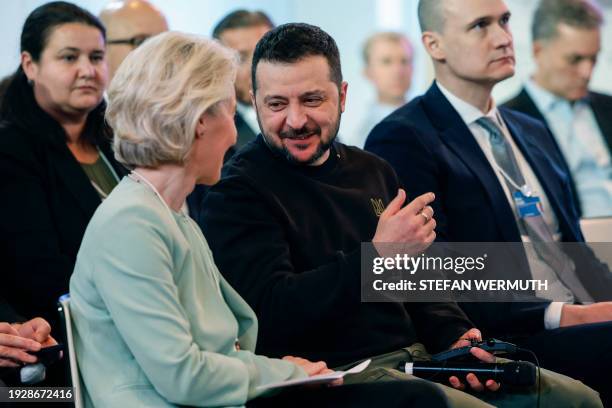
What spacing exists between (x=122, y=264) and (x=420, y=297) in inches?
46.0

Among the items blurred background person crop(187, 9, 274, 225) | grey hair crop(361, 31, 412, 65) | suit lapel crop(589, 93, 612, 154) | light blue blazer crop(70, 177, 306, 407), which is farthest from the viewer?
grey hair crop(361, 31, 412, 65)

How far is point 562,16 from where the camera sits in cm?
634

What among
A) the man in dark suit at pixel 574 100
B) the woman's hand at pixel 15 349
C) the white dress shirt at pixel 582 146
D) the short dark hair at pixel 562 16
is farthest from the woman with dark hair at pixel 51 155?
the short dark hair at pixel 562 16

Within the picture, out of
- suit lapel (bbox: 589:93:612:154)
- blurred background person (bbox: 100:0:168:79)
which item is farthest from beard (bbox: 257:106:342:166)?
suit lapel (bbox: 589:93:612:154)

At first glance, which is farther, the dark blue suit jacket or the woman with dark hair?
the dark blue suit jacket

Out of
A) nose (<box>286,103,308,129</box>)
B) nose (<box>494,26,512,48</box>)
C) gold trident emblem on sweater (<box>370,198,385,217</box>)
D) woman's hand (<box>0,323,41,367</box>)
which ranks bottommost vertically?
woman's hand (<box>0,323,41,367</box>)

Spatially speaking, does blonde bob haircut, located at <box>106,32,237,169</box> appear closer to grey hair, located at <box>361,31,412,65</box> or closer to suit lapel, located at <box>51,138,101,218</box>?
suit lapel, located at <box>51,138,101,218</box>

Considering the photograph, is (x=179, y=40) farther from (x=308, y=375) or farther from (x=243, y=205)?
(x=308, y=375)

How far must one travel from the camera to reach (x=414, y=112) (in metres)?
3.42

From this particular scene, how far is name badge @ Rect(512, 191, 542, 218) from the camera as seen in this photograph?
10.8 ft

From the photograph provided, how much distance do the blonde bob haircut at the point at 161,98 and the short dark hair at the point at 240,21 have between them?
107 inches

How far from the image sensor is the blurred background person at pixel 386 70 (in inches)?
263

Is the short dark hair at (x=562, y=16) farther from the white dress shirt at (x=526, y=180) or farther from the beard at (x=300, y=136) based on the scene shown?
the beard at (x=300, y=136)

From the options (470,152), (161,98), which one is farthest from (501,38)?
(161,98)
